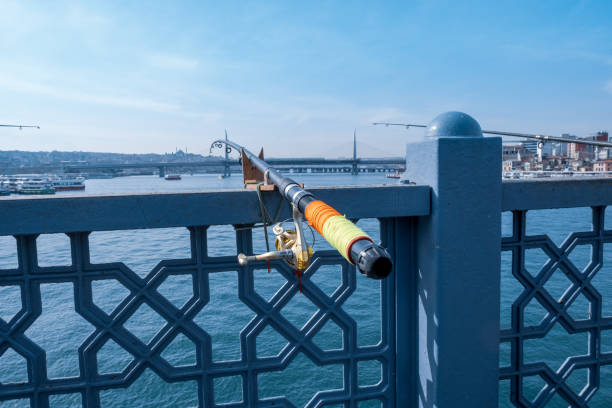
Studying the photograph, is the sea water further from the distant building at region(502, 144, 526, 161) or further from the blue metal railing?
the distant building at region(502, 144, 526, 161)

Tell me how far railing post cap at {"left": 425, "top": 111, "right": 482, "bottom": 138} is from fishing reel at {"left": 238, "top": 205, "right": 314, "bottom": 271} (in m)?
0.97

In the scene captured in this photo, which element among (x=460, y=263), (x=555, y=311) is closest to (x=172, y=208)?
(x=460, y=263)

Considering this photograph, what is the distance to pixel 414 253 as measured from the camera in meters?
2.40

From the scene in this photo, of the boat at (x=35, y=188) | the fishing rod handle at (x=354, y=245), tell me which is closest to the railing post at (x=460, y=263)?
the fishing rod handle at (x=354, y=245)

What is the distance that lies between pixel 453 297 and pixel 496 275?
28cm

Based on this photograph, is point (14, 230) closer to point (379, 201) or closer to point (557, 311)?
point (379, 201)

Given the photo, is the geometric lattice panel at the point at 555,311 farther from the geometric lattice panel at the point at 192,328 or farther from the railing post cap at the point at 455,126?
the geometric lattice panel at the point at 192,328

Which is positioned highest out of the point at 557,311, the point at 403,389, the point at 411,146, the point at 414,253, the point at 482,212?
the point at 411,146

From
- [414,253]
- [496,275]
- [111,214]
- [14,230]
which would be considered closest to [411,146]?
[414,253]

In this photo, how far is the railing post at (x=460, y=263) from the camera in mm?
2156

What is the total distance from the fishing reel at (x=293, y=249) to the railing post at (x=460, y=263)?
82cm

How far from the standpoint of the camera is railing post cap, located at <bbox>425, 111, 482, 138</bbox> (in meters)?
2.17

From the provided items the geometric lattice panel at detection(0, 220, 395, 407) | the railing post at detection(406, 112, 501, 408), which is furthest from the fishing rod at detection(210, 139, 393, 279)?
the railing post at detection(406, 112, 501, 408)

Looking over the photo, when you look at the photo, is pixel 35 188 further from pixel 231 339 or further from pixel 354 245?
pixel 354 245
